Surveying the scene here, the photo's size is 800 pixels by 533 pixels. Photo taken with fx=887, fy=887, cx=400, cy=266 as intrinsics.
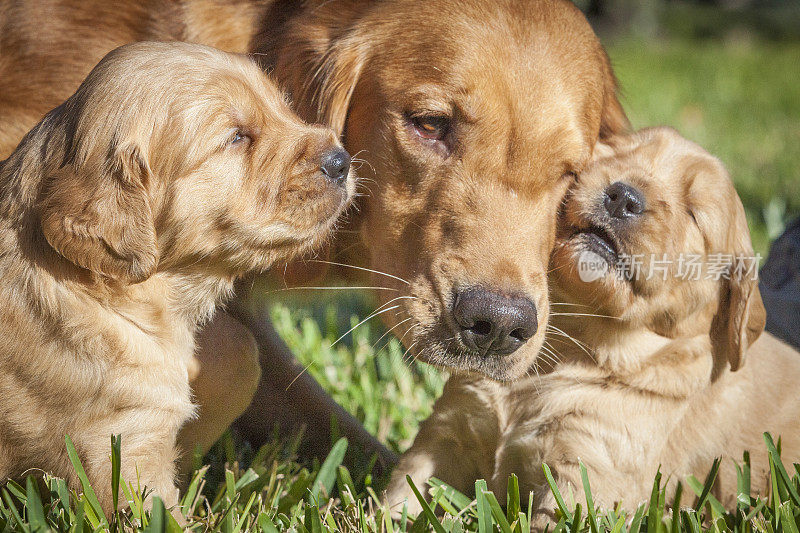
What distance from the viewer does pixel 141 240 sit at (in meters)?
2.59

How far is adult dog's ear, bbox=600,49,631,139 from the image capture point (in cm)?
345

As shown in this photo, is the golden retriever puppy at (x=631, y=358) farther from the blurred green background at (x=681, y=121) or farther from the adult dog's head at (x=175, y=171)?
the adult dog's head at (x=175, y=171)

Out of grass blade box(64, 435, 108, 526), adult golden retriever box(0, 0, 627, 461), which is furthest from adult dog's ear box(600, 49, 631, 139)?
grass blade box(64, 435, 108, 526)

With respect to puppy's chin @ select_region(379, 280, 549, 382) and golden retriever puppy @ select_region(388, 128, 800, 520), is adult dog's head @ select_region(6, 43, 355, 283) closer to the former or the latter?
puppy's chin @ select_region(379, 280, 549, 382)

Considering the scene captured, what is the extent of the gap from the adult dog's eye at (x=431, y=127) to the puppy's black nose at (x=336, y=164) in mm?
286

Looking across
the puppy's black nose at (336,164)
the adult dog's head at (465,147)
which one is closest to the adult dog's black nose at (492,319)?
the adult dog's head at (465,147)

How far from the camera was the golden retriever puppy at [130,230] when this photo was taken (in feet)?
8.54

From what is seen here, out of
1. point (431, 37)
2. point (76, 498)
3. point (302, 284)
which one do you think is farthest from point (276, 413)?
point (431, 37)

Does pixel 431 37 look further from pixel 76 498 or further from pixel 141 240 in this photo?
pixel 76 498

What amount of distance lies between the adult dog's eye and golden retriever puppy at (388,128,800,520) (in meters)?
0.51

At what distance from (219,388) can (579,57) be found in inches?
67.7

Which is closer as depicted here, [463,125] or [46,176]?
[46,176]

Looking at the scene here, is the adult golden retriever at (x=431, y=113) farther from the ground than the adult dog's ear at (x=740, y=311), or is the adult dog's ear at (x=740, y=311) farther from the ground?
the adult golden retriever at (x=431, y=113)

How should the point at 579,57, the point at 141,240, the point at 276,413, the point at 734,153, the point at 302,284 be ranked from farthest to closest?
1. the point at 734,153
2. the point at 276,413
3. the point at 302,284
4. the point at 579,57
5. the point at 141,240
